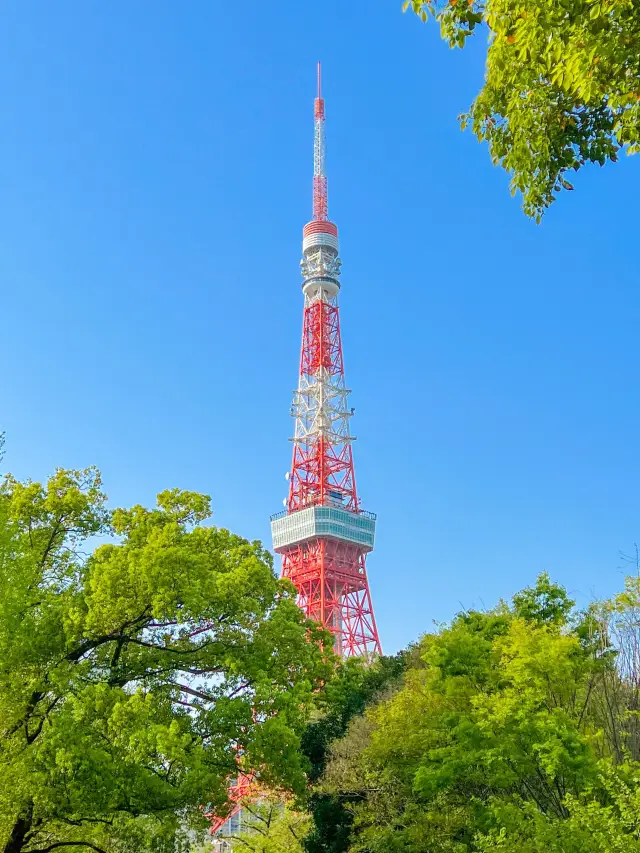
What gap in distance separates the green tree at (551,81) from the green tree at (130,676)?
350 inches

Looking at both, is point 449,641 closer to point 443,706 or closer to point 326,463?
point 443,706

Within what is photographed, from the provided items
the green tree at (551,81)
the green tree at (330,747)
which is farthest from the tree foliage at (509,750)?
the green tree at (551,81)

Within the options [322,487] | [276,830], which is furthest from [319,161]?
[276,830]

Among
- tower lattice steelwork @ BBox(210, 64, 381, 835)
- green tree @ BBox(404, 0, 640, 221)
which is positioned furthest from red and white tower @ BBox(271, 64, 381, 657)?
green tree @ BBox(404, 0, 640, 221)

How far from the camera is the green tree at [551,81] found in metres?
5.14

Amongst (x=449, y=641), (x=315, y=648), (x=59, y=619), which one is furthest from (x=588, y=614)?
(x=59, y=619)

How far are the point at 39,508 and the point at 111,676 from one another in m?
3.62

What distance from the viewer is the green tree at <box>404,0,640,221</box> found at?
514 centimetres

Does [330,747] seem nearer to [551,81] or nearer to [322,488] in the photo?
[551,81]

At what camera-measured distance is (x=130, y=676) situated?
45.2ft

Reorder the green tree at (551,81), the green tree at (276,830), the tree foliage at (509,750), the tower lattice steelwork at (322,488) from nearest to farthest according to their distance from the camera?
Answer: the green tree at (551,81)
the tree foliage at (509,750)
the green tree at (276,830)
the tower lattice steelwork at (322,488)

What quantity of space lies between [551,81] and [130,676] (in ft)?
38.3

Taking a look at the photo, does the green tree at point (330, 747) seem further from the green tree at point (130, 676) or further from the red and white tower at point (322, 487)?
the red and white tower at point (322, 487)

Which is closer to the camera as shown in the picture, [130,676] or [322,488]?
[130,676]
